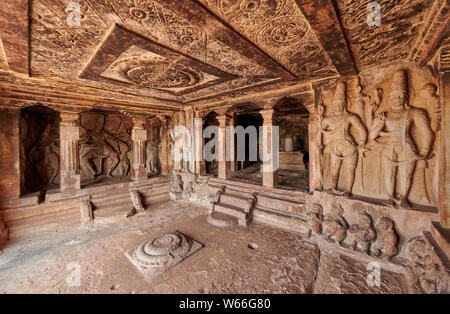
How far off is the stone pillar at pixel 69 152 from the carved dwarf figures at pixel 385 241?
27.9 feet

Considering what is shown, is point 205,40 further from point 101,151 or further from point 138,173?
point 101,151

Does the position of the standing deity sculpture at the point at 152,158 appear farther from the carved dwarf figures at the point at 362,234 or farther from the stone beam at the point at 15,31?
the carved dwarf figures at the point at 362,234

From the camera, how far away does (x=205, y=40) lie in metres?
2.72

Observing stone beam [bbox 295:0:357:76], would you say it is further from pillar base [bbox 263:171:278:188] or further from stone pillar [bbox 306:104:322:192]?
pillar base [bbox 263:171:278:188]

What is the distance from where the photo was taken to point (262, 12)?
2104 millimetres

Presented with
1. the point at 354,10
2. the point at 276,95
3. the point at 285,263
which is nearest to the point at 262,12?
the point at 354,10

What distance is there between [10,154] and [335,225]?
340 inches

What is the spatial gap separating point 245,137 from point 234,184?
17.9ft

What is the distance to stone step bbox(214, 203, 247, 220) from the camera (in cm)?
521

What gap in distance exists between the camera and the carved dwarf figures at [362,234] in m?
3.50

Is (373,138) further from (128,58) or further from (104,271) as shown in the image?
(104,271)

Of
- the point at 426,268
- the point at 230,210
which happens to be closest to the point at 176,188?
the point at 230,210

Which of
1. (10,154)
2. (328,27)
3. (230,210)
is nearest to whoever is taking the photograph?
(328,27)

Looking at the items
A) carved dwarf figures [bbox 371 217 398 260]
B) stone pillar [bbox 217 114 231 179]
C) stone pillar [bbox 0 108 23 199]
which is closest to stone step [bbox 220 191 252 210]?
stone pillar [bbox 217 114 231 179]
